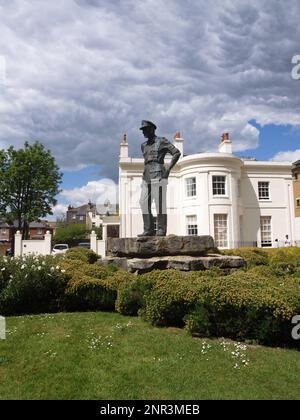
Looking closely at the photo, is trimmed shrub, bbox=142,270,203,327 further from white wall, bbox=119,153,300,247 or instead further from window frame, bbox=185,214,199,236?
window frame, bbox=185,214,199,236

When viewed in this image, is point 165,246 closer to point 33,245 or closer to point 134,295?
point 134,295

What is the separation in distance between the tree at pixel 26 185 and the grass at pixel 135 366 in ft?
92.6

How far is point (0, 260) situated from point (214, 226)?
19180 millimetres

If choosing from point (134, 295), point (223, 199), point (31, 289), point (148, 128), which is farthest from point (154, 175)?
point (223, 199)

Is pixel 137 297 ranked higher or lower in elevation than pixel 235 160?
lower

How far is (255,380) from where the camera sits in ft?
13.8

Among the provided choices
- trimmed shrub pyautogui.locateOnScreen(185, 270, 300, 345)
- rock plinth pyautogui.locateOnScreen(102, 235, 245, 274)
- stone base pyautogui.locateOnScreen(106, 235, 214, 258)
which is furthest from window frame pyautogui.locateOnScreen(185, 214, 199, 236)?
trimmed shrub pyautogui.locateOnScreen(185, 270, 300, 345)

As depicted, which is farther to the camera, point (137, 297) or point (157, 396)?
Answer: point (137, 297)

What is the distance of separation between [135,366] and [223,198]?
22.5m

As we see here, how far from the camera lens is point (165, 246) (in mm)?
10055

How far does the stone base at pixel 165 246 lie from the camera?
393 inches
